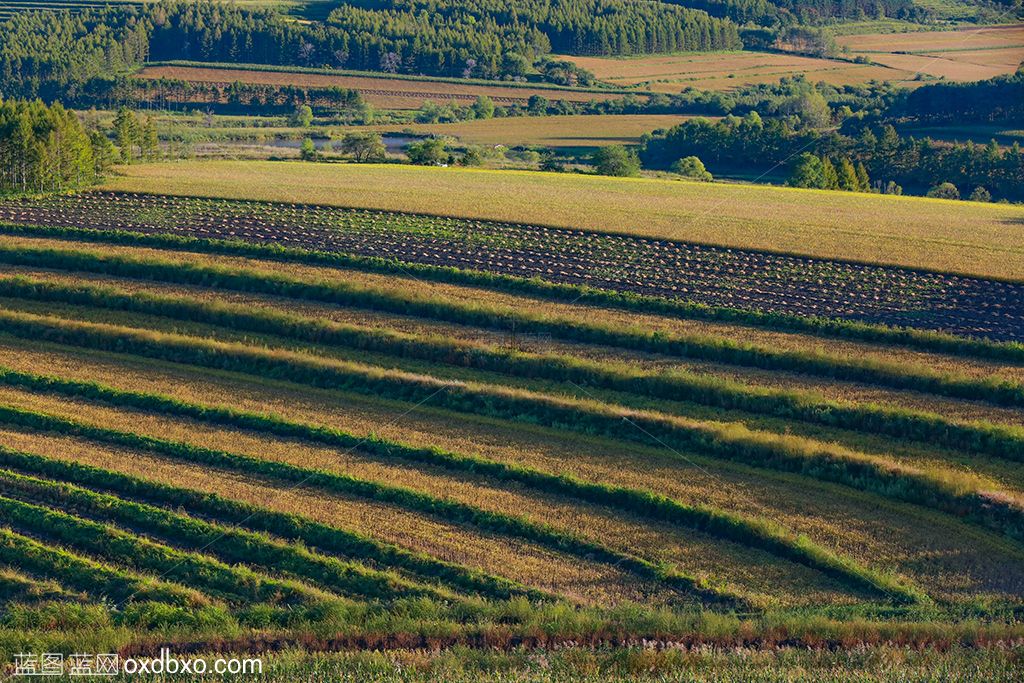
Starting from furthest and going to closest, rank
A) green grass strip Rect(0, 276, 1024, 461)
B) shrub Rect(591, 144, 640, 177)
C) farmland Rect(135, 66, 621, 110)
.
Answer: farmland Rect(135, 66, 621, 110), shrub Rect(591, 144, 640, 177), green grass strip Rect(0, 276, 1024, 461)

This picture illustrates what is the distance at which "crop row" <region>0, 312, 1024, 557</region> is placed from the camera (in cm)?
3095

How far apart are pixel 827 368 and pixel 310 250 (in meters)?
26.6

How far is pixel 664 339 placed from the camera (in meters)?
43.1

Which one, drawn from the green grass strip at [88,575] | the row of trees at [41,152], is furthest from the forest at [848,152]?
the green grass strip at [88,575]

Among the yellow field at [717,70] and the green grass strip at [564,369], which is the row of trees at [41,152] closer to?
the green grass strip at [564,369]

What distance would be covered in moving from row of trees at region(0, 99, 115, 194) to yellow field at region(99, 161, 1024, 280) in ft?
8.72

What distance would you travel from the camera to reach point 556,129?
132250 millimetres

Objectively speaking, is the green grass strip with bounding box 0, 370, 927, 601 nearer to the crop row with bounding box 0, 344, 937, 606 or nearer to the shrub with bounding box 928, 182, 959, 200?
the crop row with bounding box 0, 344, 937, 606

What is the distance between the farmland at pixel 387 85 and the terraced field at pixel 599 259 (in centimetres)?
8945

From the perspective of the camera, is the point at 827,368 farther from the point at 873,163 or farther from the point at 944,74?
the point at 944,74

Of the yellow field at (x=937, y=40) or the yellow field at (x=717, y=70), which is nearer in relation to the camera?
the yellow field at (x=937, y=40)

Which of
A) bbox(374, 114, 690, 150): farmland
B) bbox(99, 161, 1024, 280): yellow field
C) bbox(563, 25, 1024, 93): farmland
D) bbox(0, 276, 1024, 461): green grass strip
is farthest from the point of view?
bbox(374, 114, 690, 150): farmland

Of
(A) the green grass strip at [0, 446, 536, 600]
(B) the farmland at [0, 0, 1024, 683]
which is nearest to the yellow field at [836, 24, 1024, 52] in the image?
(B) the farmland at [0, 0, 1024, 683]

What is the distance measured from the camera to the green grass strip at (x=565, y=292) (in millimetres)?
43156
